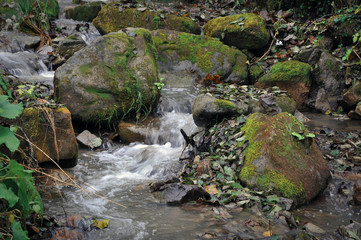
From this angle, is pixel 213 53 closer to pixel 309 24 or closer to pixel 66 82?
pixel 309 24

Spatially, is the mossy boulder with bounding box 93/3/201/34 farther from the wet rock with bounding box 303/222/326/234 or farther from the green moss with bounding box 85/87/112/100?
the wet rock with bounding box 303/222/326/234

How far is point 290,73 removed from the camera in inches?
298

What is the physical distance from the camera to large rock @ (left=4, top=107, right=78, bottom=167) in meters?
4.11

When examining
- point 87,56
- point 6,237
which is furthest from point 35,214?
point 87,56

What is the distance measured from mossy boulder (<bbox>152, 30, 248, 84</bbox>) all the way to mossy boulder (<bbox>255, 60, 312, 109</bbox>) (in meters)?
1.10

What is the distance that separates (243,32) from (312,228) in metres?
6.59

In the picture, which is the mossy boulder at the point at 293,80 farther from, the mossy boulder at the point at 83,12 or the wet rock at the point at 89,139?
the mossy boulder at the point at 83,12

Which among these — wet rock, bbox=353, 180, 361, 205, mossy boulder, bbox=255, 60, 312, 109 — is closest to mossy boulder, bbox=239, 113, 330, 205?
wet rock, bbox=353, 180, 361, 205

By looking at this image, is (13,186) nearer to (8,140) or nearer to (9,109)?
(8,140)

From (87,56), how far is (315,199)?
14.6ft

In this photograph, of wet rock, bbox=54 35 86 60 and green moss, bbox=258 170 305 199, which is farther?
wet rock, bbox=54 35 86 60

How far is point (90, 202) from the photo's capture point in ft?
12.7

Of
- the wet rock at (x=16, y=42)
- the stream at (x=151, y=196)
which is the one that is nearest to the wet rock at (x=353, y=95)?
the stream at (x=151, y=196)

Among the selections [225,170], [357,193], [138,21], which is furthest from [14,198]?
[138,21]
